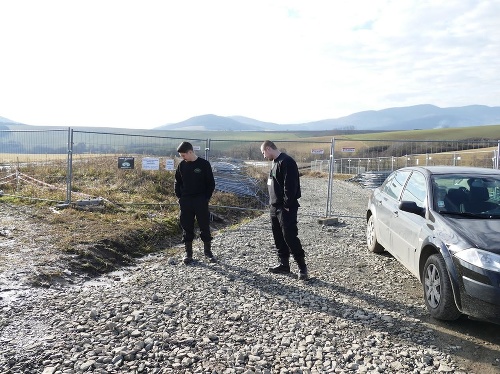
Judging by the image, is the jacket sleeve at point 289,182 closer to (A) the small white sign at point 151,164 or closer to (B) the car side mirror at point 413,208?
(B) the car side mirror at point 413,208

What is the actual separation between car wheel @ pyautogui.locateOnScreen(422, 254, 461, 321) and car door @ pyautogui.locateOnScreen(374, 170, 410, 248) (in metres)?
Result: 1.67

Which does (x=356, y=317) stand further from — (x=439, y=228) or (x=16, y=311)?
(x=16, y=311)

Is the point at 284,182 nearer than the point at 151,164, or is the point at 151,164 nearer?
the point at 284,182

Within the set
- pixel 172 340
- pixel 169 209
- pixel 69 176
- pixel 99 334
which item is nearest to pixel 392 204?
pixel 172 340

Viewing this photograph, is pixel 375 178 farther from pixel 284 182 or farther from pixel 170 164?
pixel 284 182

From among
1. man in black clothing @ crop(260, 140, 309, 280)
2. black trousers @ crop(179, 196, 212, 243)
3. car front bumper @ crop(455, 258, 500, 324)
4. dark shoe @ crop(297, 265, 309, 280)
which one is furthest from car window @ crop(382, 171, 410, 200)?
black trousers @ crop(179, 196, 212, 243)

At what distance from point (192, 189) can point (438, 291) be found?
397 centimetres

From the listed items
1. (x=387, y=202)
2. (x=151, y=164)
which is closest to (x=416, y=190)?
(x=387, y=202)

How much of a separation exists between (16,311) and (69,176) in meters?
6.96

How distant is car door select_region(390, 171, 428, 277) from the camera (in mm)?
5441

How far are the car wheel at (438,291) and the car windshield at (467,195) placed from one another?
2.49 ft

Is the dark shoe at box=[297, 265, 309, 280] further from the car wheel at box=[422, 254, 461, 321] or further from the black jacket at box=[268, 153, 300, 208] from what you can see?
the car wheel at box=[422, 254, 461, 321]

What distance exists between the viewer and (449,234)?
470 cm

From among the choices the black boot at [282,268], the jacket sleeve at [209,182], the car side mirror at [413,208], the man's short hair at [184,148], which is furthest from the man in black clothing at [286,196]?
the car side mirror at [413,208]
